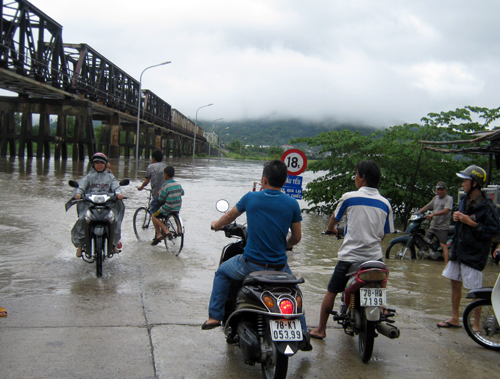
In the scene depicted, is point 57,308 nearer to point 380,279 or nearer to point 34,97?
point 380,279

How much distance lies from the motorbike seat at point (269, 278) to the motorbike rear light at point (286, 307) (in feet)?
0.45

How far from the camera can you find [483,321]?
4422 millimetres

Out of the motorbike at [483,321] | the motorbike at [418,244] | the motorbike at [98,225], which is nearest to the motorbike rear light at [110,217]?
the motorbike at [98,225]

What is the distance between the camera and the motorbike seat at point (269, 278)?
3238mm

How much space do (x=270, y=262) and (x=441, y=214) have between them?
619 cm

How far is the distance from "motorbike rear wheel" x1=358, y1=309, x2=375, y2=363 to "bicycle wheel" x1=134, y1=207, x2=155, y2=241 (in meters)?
5.88

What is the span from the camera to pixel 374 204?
4.02m

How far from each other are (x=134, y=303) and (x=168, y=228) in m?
3.03

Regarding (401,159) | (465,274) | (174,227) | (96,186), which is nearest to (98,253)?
(96,186)

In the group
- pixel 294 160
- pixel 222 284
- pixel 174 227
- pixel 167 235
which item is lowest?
pixel 167 235

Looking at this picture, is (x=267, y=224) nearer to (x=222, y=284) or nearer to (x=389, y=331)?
(x=222, y=284)

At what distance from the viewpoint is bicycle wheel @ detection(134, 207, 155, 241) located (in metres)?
9.13

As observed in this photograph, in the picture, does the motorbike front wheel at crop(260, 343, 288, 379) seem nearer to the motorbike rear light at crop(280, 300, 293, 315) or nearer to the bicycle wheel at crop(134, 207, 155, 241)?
the motorbike rear light at crop(280, 300, 293, 315)

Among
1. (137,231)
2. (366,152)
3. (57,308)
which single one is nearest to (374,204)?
(57,308)
